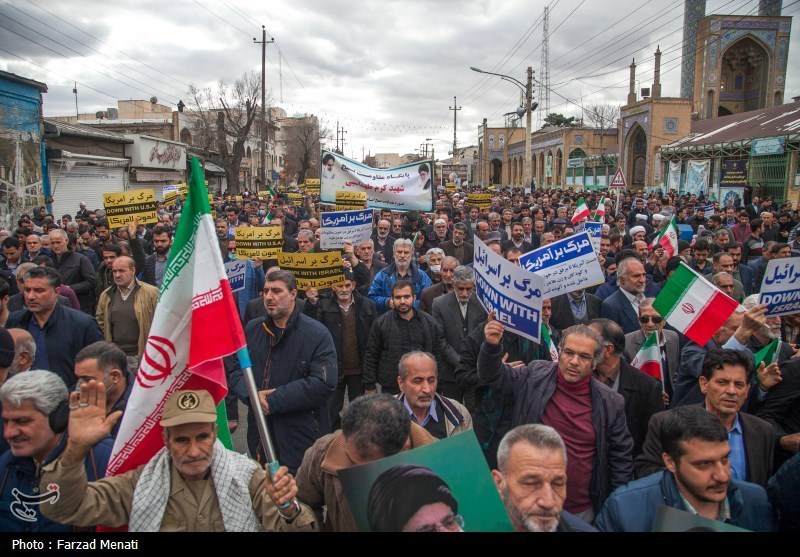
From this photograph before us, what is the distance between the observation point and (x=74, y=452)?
225cm

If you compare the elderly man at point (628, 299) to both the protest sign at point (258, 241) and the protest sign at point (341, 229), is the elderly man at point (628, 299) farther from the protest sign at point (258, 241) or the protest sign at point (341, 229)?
the protest sign at point (258, 241)

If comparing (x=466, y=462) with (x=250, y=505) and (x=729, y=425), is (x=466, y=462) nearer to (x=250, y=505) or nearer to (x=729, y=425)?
(x=250, y=505)

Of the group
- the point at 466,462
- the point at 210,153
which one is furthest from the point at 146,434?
the point at 210,153

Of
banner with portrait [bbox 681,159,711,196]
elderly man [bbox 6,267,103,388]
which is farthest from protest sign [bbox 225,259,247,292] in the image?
banner with portrait [bbox 681,159,711,196]

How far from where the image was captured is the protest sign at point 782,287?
435 cm

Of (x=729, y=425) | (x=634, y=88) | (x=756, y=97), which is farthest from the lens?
(x=634, y=88)

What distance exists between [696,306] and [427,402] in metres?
2.21

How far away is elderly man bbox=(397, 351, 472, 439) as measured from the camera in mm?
3588

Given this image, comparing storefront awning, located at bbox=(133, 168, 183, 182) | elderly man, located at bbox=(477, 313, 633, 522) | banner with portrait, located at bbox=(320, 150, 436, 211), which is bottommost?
elderly man, located at bbox=(477, 313, 633, 522)

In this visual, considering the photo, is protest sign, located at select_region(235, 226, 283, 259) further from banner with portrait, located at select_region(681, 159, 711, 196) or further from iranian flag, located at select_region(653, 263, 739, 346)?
banner with portrait, located at select_region(681, 159, 711, 196)

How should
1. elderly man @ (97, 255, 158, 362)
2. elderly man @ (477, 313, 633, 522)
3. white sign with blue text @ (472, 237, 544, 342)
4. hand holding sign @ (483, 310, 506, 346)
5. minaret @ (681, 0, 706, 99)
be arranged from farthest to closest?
minaret @ (681, 0, 706, 99), elderly man @ (97, 255, 158, 362), white sign with blue text @ (472, 237, 544, 342), hand holding sign @ (483, 310, 506, 346), elderly man @ (477, 313, 633, 522)

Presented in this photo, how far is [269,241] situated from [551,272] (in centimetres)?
409

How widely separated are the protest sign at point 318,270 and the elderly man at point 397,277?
90cm

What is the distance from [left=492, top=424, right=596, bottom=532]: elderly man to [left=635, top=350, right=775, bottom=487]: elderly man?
0.92 m
